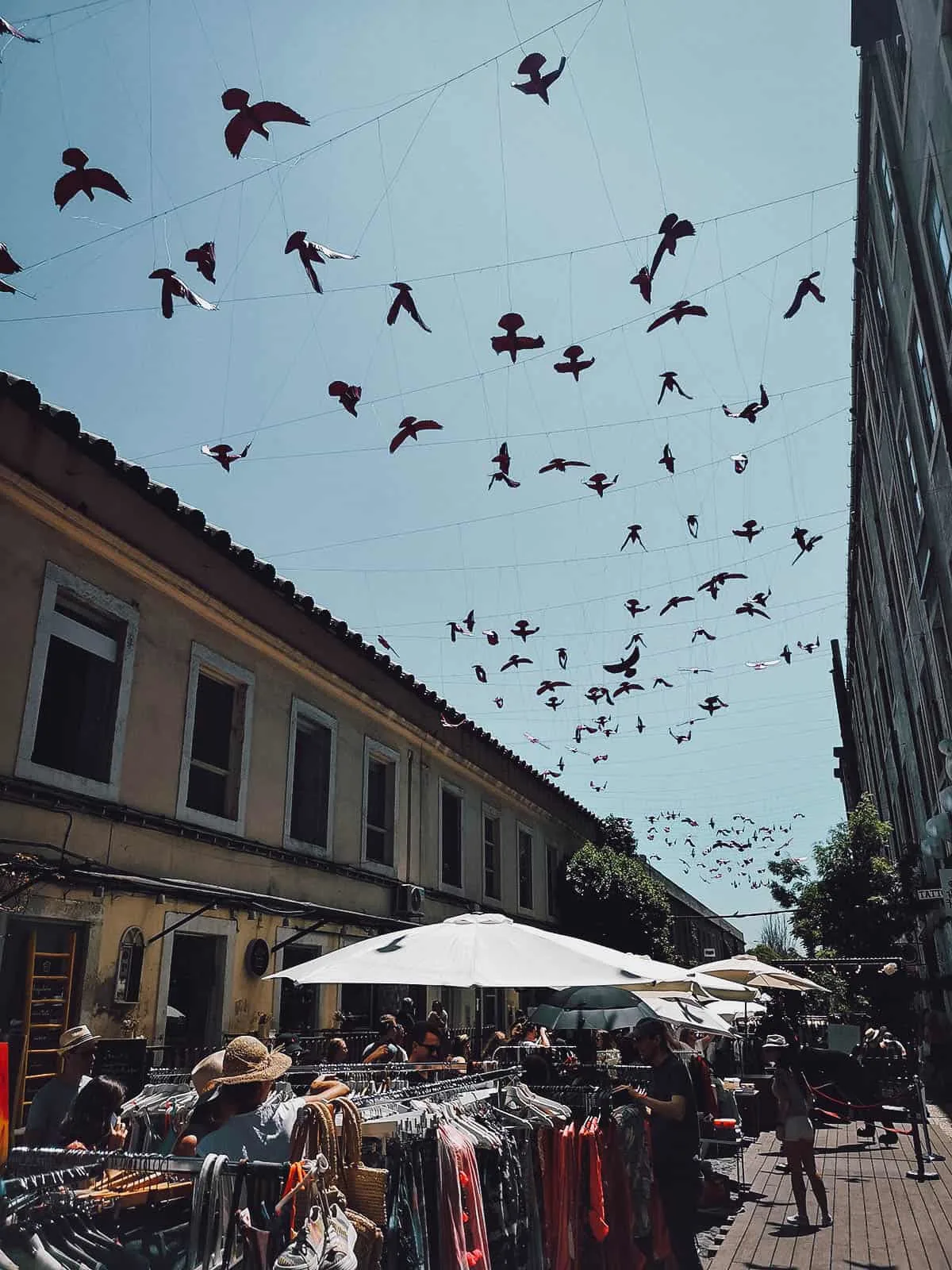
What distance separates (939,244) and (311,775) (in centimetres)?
1093

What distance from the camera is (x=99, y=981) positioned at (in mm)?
8750

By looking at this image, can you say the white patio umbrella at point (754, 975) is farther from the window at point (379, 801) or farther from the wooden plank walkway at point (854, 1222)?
the window at point (379, 801)

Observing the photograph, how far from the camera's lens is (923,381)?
1391cm

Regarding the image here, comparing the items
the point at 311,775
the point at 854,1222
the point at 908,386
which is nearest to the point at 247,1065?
the point at 854,1222

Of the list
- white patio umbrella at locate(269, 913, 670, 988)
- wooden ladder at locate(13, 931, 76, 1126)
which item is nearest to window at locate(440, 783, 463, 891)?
wooden ladder at locate(13, 931, 76, 1126)

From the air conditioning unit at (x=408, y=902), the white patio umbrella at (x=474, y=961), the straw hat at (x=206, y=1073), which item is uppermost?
the air conditioning unit at (x=408, y=902)

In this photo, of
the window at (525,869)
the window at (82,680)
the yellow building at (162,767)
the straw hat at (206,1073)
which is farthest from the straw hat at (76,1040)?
the window at (525,869)

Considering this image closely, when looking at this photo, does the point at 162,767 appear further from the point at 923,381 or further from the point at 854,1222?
the point at 923,381

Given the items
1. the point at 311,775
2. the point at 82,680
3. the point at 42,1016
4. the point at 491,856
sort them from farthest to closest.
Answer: the point at 491,856, the point at 311,775, the point at 82,680, the point at 42,1016

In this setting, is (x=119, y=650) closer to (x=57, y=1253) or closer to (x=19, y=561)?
(x=19, y=561)

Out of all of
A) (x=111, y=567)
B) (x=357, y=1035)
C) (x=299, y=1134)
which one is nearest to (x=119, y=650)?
Result: (x=111, y=567)

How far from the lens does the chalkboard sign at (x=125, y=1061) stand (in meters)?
8.16

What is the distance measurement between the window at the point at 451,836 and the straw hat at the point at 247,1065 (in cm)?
1356

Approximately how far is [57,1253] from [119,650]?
762 cm
